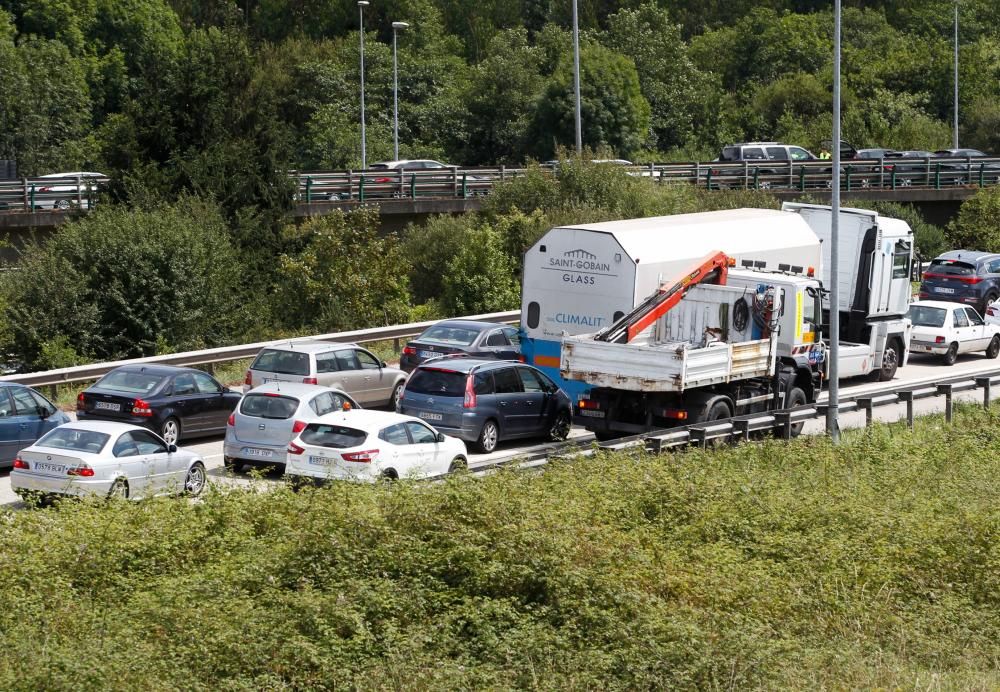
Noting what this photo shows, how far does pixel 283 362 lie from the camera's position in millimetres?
23484

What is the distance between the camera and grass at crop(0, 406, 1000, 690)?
11.5 meters

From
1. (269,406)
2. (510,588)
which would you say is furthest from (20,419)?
(510,588)

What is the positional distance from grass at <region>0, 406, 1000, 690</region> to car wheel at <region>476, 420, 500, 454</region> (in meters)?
4.88

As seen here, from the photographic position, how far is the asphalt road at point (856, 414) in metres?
19.6

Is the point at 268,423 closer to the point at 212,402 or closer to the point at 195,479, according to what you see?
the point at 195,479

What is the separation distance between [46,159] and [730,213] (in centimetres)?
5152

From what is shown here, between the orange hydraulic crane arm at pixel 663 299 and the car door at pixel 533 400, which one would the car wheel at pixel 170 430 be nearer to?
the car door at pixel 533 400

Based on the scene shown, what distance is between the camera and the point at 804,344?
79.1 feet

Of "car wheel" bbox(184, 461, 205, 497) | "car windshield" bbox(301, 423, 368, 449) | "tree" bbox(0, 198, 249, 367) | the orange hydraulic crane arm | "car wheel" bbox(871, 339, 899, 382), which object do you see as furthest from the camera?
"tree" bbox(0, 198, 249, 367)

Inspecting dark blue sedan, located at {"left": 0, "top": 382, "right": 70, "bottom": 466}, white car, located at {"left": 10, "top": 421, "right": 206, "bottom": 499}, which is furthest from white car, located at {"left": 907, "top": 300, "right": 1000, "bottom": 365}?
dark blue sedan, located at {"left": 0, "top": 382, "right": 70, "bottom": 466}

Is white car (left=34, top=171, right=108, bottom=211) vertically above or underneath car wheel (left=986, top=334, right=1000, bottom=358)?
above

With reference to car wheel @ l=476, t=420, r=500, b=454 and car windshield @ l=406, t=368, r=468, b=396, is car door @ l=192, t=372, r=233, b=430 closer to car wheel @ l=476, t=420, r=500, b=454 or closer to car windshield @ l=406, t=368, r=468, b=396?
car windshield @ l=406, t=368, r=468, b=396

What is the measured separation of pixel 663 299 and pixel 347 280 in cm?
1503

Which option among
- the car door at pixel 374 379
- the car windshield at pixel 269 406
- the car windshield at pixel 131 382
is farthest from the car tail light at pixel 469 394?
the car windshield at pixel 131 382
